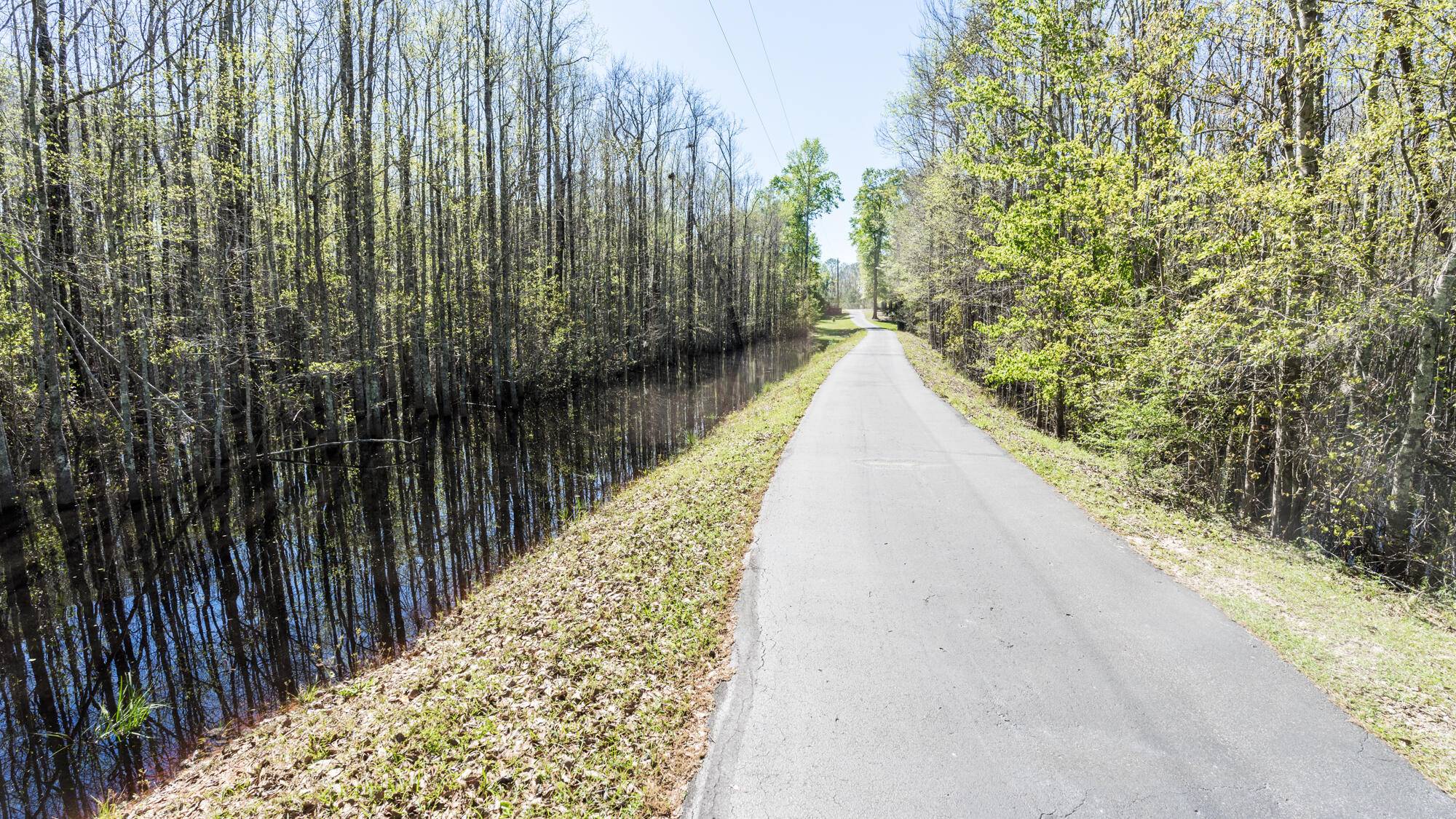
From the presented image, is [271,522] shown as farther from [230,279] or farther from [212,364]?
[230,279]

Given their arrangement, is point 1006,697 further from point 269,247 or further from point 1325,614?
point 269,247

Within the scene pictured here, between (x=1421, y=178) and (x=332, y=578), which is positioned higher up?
(x=1421, y=178)

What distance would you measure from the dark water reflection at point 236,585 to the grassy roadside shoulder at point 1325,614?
9268 millimetres

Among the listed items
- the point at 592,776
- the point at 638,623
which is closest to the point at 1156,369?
the point at 638,623

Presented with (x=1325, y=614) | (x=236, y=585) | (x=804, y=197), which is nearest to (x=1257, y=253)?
(x=1325, y=614)

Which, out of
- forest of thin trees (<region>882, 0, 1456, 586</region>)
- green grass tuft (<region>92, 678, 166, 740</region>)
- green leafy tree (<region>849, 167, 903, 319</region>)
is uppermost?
green leafy tree (<region>849, 167, 903, 319</region>)

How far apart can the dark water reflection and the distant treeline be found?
6.28ft

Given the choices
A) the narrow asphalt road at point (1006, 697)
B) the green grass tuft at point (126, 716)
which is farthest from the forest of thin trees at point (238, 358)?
the narrow asphalt road at point (1006, 697)

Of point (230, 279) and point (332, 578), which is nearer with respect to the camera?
point (332, 578)

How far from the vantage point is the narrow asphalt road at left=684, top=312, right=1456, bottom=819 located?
150 inches

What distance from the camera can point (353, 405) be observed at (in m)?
20.3

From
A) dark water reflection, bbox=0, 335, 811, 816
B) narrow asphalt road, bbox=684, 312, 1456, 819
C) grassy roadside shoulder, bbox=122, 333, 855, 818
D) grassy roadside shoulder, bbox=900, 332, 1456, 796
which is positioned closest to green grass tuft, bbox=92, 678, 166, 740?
dark water reflection, bbox=0, 335, 811, 816

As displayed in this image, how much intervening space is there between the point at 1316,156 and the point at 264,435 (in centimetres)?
2120

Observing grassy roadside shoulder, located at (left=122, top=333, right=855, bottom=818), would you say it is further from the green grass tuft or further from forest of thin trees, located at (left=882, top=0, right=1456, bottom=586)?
forest of thin trees, located at (left=882, top=0, right=1456, bottom=586)
